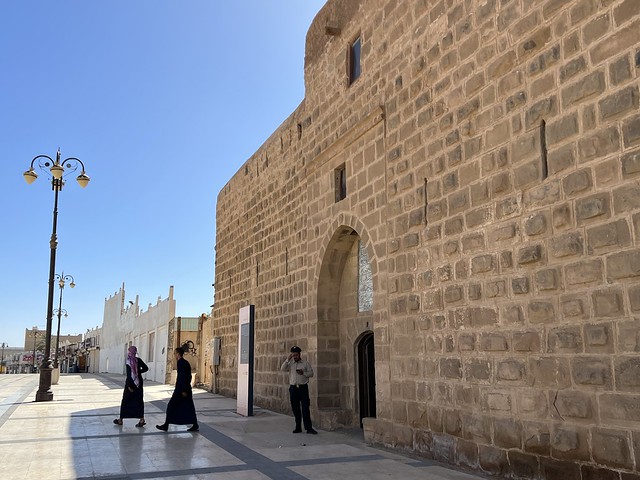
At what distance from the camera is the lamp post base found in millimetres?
14312

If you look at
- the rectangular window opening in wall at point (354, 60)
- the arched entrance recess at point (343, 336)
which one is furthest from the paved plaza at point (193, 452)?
the rectangular window opening in wall at point (354, 60)

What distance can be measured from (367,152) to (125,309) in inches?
1424

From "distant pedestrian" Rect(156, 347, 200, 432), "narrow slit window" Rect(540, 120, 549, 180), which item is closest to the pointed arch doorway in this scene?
"distant pedestrian" Rect(156, 347, 200, 432)

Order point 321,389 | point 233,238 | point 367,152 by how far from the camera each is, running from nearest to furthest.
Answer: point 367,152 < point 321,389 < point 233,238

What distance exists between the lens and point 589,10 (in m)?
4.92

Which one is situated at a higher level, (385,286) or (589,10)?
(589,10)

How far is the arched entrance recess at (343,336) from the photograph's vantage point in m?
9.49

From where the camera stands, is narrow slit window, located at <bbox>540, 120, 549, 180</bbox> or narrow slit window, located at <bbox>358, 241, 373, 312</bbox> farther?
narrow slit window, located at <bbox>358, 241, 373, 312</bbox>

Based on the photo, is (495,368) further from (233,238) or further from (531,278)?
(233,238)

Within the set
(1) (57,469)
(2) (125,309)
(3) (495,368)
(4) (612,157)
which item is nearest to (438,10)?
(4) (612,157)

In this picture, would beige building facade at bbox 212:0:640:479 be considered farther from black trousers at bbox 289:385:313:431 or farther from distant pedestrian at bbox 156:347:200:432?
distant pedestrian at bbox 156:347:200:432

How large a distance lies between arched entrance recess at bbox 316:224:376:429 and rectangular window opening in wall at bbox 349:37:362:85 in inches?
96.8

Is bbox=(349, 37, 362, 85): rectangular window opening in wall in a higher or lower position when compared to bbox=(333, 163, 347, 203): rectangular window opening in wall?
higher

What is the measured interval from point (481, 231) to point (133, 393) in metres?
6.55
